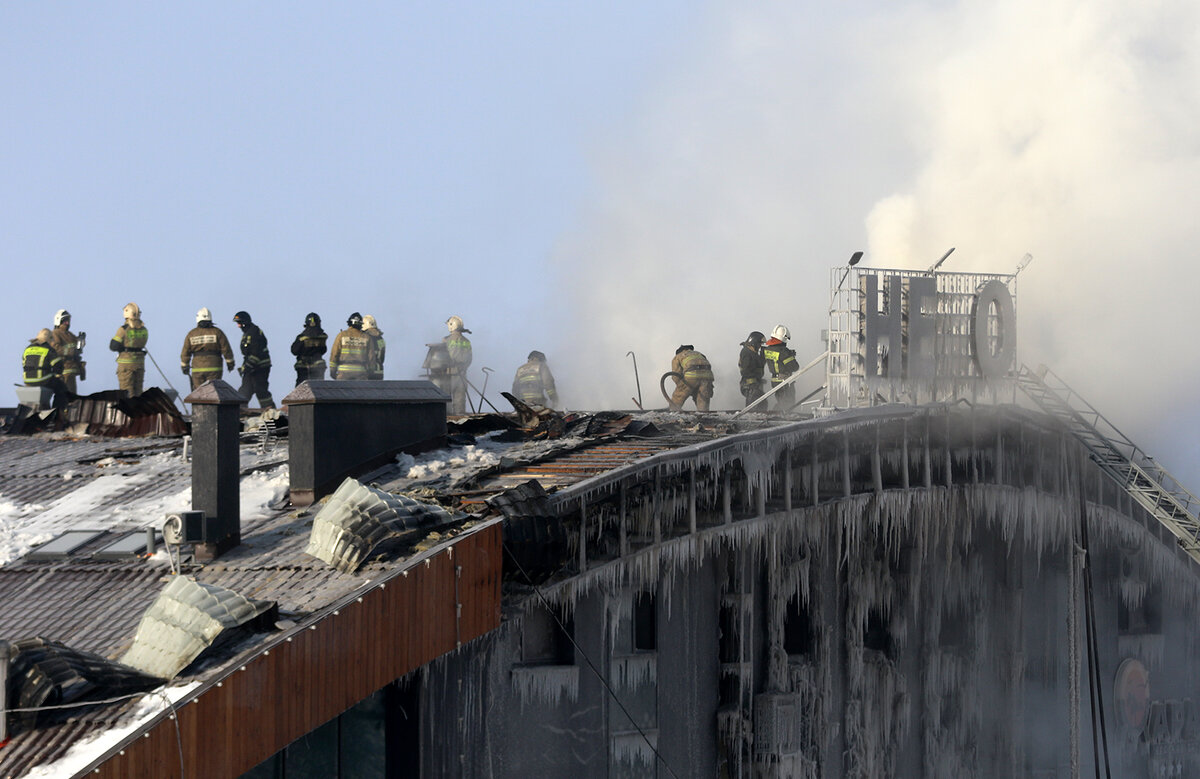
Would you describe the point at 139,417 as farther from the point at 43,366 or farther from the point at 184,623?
the point at 184,623

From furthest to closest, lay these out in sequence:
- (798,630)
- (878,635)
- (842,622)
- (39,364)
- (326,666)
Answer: (39,364) < (878,635) < (842,622) < (798,630) < (326,666)

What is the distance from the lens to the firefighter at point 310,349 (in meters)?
26.2

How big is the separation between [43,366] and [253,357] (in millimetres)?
3802

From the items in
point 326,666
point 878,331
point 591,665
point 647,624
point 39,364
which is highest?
point 878,331

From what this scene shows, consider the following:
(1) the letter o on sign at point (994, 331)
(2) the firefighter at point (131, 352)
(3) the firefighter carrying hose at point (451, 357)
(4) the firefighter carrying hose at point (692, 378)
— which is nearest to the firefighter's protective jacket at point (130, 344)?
(2) the firefighter at point (131, 352)

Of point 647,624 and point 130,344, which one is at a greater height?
point 130,344

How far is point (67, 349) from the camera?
26172mm

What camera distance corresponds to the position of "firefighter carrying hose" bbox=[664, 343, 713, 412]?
26938 mm

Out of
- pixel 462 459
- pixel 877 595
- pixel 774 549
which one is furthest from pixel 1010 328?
pixel 462 459

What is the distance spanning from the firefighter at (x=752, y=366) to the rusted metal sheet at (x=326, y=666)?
13.3 meters

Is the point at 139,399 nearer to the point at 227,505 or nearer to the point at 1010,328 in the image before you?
the point at 227,505

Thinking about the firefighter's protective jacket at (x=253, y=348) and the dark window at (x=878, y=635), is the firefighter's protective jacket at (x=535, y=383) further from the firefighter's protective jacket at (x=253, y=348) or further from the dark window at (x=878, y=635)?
the dark window at (x=878, y=635)

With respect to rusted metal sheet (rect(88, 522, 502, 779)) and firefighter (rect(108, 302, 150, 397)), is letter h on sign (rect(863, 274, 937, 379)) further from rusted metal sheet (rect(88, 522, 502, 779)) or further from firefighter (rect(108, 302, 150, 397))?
firefighter (rect(108, 302, 150, 397))

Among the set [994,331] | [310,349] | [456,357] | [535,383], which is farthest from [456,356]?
[994,331]
